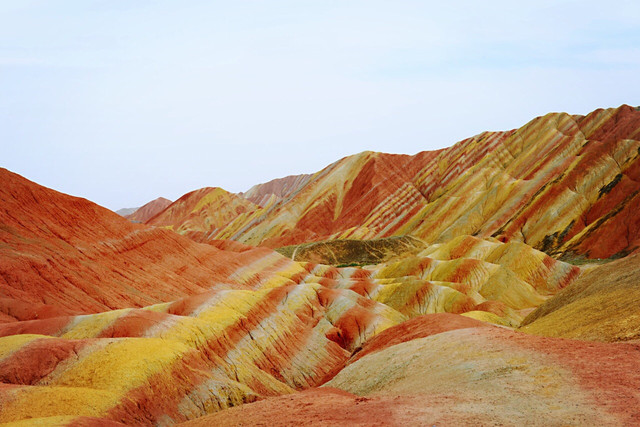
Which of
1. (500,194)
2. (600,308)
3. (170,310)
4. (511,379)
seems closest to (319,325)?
(170,310)

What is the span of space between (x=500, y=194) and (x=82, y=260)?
112m

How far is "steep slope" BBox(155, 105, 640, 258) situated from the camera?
4594 inches

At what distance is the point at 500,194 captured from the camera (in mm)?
148125

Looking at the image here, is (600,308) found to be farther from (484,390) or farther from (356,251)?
(356,251)

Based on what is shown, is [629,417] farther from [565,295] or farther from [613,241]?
[613,241]

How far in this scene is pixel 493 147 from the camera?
174 metres

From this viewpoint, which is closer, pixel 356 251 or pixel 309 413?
pixel 309 413

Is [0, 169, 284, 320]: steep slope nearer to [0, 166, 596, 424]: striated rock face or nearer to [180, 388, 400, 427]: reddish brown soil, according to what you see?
[0, 166, 596, 424]: striated rock face

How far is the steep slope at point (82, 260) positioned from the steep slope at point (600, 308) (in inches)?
1379

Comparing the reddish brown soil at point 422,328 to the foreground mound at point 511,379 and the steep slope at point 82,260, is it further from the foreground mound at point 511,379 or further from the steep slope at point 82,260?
the steep slope at point 82,260

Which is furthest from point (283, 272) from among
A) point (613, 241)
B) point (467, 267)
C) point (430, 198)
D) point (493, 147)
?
point (493, 147)

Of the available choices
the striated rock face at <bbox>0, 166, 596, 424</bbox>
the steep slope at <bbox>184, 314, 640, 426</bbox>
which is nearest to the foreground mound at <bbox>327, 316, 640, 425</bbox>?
the steep slope at <bbox>184, 314, 640, 426</bbox>

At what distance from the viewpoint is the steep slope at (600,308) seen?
3222 centimetres

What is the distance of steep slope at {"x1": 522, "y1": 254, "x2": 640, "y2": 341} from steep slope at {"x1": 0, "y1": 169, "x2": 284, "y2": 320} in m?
35.0
